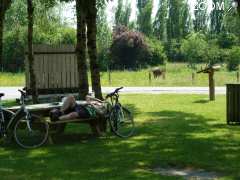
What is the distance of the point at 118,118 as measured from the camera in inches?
501

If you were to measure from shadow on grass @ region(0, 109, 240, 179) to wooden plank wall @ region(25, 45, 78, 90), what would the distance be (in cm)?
857

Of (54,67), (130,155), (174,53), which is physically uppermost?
(174,53)

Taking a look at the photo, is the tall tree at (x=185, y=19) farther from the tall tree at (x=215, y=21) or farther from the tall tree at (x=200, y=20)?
the tall tree at (x=215, y=21)

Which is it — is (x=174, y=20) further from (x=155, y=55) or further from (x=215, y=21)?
(x=155, y=55)

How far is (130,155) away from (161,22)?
9426 centimetres

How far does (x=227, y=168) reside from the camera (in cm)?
900

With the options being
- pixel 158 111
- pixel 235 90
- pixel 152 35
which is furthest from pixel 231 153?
pixel 152 35

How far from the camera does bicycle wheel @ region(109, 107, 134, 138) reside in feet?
41.5

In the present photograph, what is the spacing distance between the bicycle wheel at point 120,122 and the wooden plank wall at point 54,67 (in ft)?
30.2

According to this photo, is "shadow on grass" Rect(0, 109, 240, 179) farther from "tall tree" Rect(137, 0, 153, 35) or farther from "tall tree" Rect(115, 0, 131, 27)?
"tall tree" Rect(115, 0, 131, 27)

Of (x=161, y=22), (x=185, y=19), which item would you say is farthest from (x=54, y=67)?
(x=185, y=19)

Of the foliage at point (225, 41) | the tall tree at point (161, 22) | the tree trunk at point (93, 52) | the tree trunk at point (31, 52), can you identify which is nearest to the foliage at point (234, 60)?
the foliage at point (225, 41)

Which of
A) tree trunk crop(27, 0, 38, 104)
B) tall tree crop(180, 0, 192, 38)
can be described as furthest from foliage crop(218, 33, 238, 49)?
tree trunk crop(27, 0, 38, 104)

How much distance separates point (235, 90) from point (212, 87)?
351 inches
